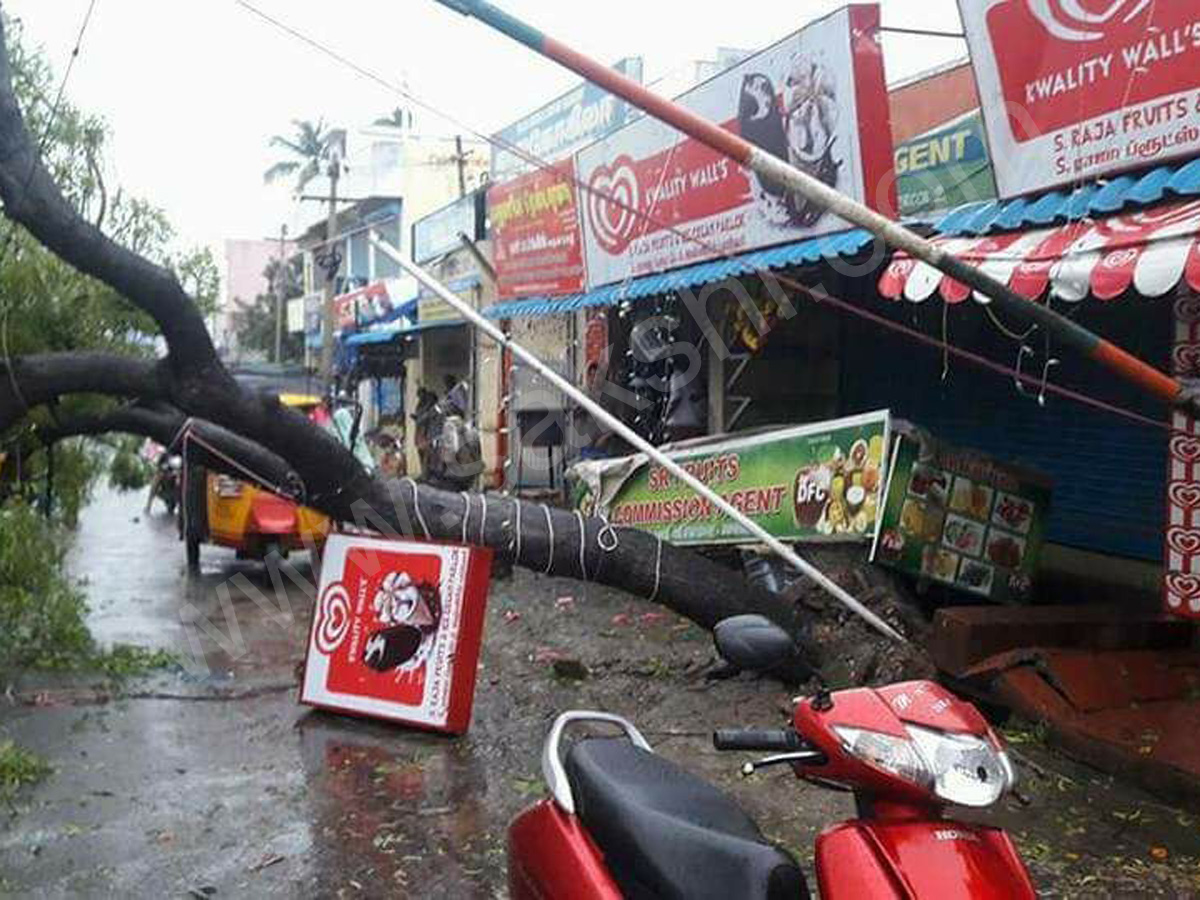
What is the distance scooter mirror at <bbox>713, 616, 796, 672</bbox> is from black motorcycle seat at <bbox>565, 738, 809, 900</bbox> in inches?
15.7

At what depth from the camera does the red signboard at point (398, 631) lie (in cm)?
664

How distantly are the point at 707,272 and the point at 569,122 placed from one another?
6.98 meters

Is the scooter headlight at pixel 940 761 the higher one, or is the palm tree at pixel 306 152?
the palm tree at pixel 306 152

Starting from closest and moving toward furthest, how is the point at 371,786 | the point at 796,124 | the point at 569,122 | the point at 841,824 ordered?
1. the point at 841,824
2. the point at 371,786
3. the point at 796,124
4. the point at 569,122

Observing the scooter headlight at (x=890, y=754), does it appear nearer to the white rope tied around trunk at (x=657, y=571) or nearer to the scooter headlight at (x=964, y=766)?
the scooter headlight at (x=964, y=766)

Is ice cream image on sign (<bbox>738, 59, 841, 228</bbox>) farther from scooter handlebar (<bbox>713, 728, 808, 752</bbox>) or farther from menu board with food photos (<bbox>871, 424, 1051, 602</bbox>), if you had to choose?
scooter handlebar (<bbox>713, 728, 808, 752</bbox>)

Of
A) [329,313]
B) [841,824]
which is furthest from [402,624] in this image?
[329,313]

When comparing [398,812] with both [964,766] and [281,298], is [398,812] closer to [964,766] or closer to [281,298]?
[964,766]

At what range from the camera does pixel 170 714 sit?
7488 mm

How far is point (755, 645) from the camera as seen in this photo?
285 cm

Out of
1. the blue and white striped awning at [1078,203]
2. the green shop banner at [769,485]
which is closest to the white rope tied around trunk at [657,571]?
the green shop banner at [769,485]

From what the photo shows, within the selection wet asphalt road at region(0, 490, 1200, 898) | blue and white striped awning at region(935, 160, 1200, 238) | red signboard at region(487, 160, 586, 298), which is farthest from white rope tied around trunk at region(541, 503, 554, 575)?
red signboard at region(487, 160, 586, 298)

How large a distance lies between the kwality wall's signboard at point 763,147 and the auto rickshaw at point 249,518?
174 inches

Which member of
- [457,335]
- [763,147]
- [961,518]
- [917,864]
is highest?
[457,335]
